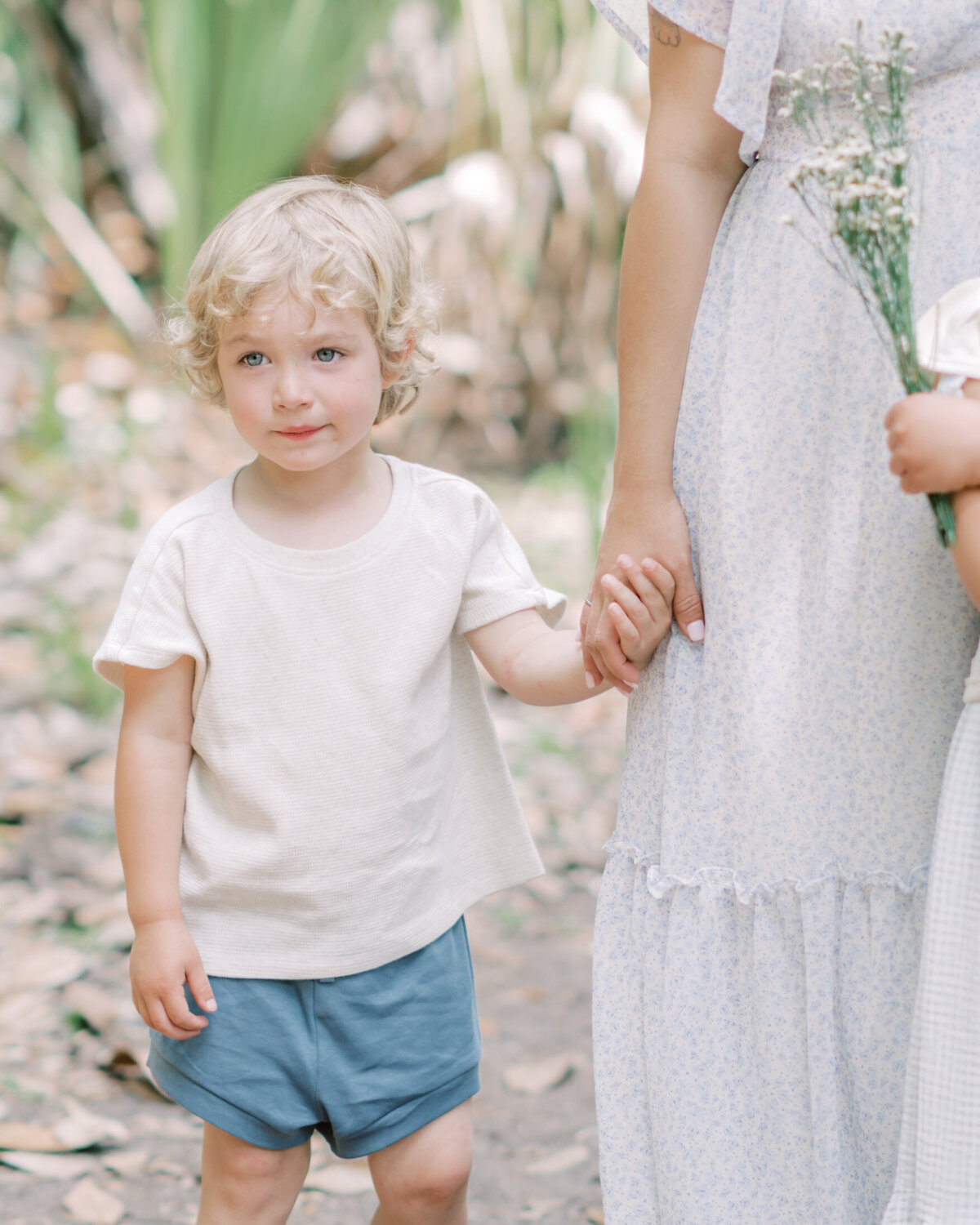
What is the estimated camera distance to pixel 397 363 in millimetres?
1358

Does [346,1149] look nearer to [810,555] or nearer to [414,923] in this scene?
[414,923]

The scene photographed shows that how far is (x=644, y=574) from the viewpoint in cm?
121

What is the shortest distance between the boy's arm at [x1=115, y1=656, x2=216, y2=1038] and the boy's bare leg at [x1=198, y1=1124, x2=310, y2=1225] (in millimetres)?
127

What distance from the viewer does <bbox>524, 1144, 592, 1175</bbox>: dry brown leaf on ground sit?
192 centimetres

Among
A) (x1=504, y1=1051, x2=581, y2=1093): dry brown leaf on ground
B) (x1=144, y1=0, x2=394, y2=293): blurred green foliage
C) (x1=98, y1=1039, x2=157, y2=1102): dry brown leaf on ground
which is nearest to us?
Answer: (x1=98, y1=1039, x2=157, y2=1102): dry brown leaf on ground

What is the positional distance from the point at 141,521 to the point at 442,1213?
101 inches

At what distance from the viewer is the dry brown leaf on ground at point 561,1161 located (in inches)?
75.5

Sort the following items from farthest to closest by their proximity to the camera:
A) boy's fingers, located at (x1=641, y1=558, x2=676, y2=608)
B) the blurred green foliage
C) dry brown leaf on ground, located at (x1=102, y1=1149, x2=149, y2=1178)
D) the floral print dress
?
the blurred green foliage, dry brown leaf on ground, located at (x1=102, y1=1149, x2=149, y2=1178), boy's fingers, located at (x1=641, y1=558, x2=676, y2=608), the floral print dress

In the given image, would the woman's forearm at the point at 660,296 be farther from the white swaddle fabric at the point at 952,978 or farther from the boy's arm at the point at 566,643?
the white swaddle fabric at the point at 952,978

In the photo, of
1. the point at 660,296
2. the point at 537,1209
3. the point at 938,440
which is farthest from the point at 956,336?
the point at 537,1209

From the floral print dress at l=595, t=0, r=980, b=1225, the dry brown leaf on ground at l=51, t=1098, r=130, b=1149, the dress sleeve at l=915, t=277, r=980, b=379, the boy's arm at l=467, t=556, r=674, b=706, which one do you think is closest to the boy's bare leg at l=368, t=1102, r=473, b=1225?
the floral print dress at l=595, t=0, r=980, b=1225

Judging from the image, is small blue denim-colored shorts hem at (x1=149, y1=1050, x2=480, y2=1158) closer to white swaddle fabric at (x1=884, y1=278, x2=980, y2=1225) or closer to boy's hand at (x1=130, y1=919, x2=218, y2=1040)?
boy's hand at (x1=130, y1=919, x2=218, y2=1040)

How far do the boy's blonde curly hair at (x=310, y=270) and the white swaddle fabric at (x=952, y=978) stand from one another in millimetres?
526

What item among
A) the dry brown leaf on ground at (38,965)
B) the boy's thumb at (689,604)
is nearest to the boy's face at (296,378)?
the boy's thumb at (689,604)
